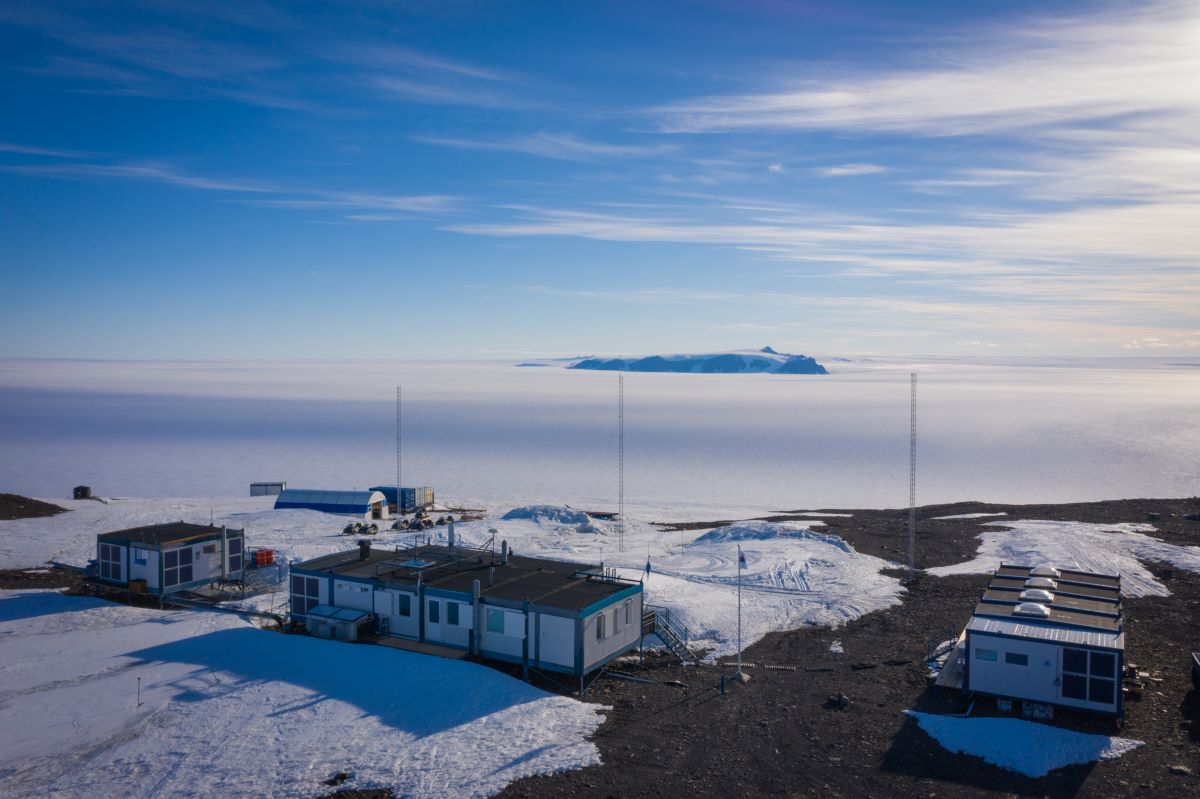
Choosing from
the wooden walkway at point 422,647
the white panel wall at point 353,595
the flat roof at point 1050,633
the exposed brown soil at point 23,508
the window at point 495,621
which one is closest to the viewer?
the flat roof at point 1050,633

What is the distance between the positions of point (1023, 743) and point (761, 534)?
28.0 metres

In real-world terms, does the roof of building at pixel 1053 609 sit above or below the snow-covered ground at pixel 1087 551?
above

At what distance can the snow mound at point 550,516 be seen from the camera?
5400 centimetres

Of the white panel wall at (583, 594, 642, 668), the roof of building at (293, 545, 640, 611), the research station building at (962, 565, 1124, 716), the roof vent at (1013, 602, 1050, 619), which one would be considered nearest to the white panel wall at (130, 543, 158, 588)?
the roof of building at (293, 545, 640, 611)

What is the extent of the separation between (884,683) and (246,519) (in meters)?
41.3

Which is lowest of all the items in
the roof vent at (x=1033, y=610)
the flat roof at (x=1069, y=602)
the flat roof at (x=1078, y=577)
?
the flat roof at (x=1078, y=577)

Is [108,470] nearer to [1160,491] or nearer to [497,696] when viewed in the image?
[497,696]

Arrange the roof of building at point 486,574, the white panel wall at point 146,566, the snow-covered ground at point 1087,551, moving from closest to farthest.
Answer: the roof of building at point 486,574
the white panel wall at point 146,566
the snow-covered ground at point 1087,551

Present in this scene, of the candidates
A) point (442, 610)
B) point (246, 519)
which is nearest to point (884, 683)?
point (442, 610)

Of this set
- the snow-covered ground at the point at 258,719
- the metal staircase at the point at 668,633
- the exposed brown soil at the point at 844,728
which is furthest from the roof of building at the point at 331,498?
the exposed brown soil at the point at 844,728

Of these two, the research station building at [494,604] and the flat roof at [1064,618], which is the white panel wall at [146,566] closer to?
the research station building at [494,604]

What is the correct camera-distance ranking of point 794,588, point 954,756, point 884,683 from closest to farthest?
point 954,756, point 884,683, point 794,588

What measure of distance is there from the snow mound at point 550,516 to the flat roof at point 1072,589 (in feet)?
89.5

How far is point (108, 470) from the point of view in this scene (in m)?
89.9
